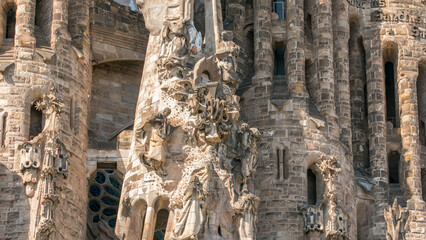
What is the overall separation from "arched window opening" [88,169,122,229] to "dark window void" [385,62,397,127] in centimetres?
974

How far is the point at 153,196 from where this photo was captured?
51469 mm

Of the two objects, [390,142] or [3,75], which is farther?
[390,142]

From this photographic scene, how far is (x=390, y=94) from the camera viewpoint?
199 feet

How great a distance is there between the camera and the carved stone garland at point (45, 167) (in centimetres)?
5103

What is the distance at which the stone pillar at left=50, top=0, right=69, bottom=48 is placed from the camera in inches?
2140

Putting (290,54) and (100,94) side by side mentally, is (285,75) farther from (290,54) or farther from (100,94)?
(100,94)

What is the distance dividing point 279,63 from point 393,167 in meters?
4.96

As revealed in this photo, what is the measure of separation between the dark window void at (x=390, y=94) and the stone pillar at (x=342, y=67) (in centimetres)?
216

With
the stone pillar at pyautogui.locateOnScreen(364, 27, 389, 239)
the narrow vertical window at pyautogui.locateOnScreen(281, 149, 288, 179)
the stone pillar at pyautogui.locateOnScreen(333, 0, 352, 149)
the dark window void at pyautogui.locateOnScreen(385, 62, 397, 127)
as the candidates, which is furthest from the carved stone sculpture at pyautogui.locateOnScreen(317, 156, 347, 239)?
the dark window void at pyautogui.locateOnScreen(385, 62, 397, 127)

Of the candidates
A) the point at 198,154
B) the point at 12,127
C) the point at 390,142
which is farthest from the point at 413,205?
the point at 12,127

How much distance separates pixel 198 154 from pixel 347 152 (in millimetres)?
6759

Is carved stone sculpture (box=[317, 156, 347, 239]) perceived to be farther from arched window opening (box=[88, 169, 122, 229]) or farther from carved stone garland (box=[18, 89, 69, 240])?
carved stone garland (box=[18, 89, 69, 240])

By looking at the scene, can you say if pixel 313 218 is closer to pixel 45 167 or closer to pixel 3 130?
pixel 45 167

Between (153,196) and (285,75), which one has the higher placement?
(285,75)
